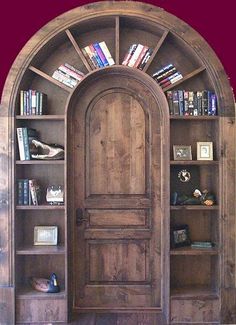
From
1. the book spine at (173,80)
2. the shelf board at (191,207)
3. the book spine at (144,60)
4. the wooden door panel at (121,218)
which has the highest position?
the book spine at (144,60)

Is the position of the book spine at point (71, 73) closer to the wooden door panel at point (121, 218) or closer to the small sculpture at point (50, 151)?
the small sculpture at point (50, 151)

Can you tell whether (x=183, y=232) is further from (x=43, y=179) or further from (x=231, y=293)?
(x=43, y=179)

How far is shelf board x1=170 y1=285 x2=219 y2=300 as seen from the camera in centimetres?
413

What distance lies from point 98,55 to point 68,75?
14.2 inches

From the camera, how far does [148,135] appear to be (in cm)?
436

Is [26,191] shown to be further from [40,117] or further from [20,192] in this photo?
[40,117]

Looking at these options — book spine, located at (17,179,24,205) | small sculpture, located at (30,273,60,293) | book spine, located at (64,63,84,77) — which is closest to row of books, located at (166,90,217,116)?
book spine, located at (64,63,84,77)

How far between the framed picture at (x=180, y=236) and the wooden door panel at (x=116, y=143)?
0.54 meters

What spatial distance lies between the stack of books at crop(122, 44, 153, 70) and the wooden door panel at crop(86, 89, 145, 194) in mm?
315


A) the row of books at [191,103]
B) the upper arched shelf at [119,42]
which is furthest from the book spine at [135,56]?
the row of books at [191,103]

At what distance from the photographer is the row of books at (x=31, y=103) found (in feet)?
13.7

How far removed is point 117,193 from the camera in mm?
4379

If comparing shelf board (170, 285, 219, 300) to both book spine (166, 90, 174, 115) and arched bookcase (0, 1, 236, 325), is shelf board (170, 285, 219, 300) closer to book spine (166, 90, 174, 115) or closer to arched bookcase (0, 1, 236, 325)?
arched bookcase (0, 1, 236, 325)

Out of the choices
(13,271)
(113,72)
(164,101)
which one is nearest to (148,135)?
(164,101)
